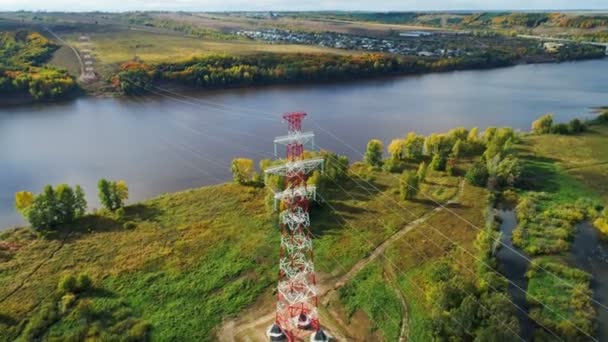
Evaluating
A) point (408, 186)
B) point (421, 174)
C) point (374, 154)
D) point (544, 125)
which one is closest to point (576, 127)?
point (544, 125)

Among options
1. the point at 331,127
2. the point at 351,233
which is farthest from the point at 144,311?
the point at 331,127

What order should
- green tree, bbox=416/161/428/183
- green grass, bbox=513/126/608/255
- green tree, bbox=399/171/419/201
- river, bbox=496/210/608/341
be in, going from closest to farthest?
river, bbox=496/210/608/341, green grass, bbox=513/126/608/255, green tree, bbox=399/171/419/201, green tree, bbox=416/161/428/183

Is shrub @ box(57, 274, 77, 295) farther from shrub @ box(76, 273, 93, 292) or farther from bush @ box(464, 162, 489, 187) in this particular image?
bush @ box(464, 162, 489, 187)

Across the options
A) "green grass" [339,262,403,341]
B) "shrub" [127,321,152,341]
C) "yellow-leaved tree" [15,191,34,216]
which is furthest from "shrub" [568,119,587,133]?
"yellow-leaved tree" [15,191,34,216]

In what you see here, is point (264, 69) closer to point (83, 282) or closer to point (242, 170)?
point (242, 170)

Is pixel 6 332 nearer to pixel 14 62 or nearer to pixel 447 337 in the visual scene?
pixel 447 337

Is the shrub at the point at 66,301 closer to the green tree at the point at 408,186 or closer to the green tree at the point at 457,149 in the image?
the green tree at the point at 408,186
